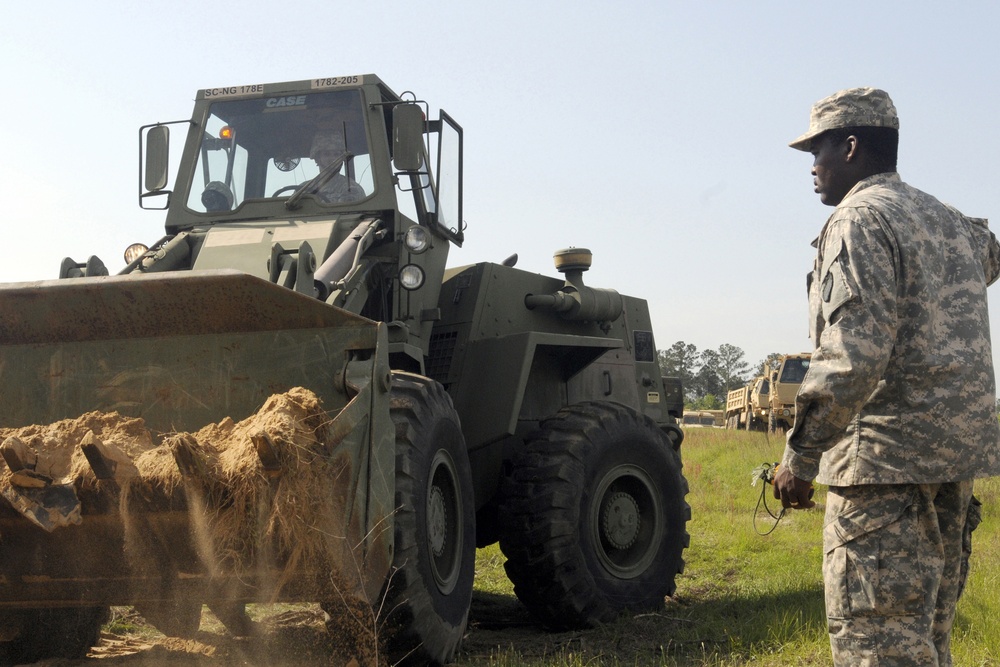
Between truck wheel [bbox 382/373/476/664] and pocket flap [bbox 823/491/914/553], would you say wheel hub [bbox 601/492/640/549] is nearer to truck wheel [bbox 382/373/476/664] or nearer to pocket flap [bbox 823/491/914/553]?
truck wheel [bbox 382/373/476/664]

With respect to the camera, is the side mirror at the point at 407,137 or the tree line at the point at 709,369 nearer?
the side mirror at the point at 407,137

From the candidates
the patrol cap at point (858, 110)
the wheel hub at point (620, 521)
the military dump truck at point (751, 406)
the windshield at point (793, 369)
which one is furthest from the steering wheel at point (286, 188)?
the military dump truck at point (751, 406)

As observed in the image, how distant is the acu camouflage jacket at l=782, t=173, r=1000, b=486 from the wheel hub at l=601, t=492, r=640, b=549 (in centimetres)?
376

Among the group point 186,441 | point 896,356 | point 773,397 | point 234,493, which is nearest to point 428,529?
point 234,493

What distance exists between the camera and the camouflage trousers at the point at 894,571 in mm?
3270

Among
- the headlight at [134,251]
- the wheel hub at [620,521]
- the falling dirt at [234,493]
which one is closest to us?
the falling dirt at [234,493]

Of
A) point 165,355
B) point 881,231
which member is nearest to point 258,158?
point 165,355

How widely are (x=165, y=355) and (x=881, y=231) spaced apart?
3.28m

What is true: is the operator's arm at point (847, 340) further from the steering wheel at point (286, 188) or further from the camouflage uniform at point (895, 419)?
the steering wheel at point (286, 188)

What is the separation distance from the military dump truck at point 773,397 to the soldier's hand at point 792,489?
2086 centimetres

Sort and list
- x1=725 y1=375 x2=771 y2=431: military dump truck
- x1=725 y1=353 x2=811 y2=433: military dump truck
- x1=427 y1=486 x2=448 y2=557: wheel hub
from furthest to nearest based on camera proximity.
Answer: x1=725 y1=375 x2=771 y2=431: military dump truck < x1=725 y1=353 x2=811 y2=433: military dump truck < x1=427 y1=486 x2=448 y2=557: wheel hub

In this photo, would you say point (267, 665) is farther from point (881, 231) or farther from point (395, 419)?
point (881, 231)

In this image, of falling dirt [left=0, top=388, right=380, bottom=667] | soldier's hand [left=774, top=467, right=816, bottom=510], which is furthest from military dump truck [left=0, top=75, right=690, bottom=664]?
soldier's hand [left=774, top=467, right=816, bottom=510]

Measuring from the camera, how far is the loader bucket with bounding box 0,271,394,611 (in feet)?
14.1
